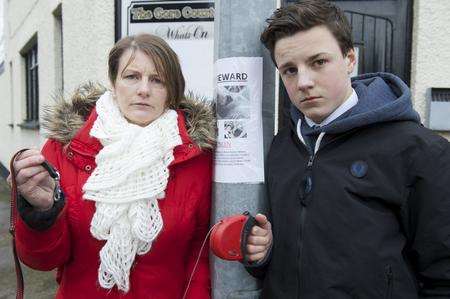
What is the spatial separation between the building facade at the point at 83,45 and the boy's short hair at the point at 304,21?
4.04 ft

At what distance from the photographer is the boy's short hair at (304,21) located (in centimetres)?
136

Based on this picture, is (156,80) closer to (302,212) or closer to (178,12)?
(302,212)

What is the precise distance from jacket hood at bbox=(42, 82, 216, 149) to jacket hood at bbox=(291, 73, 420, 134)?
0.48 m

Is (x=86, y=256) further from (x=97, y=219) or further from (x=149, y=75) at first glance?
(x=149, y=75)

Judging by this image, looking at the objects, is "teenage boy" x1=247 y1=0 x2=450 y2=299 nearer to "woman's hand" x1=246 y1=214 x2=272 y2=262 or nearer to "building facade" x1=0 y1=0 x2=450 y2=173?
"woman's hand" x1=246 y1=214 x2=272 y2=262

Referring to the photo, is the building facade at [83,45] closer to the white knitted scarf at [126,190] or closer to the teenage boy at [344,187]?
the white knitted scarf at [126,190]

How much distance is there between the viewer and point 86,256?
5.64 ft

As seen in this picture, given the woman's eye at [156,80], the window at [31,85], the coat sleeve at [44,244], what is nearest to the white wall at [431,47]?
the woman's eye at [156,80]

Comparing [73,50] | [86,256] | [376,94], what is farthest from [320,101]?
[73,50]

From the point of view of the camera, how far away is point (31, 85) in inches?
A: 354

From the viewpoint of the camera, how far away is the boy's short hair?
136cm

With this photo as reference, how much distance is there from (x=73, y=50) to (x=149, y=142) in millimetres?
3347

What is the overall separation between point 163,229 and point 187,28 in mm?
2152

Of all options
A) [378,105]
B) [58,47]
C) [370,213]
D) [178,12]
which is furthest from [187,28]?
[58,47]
